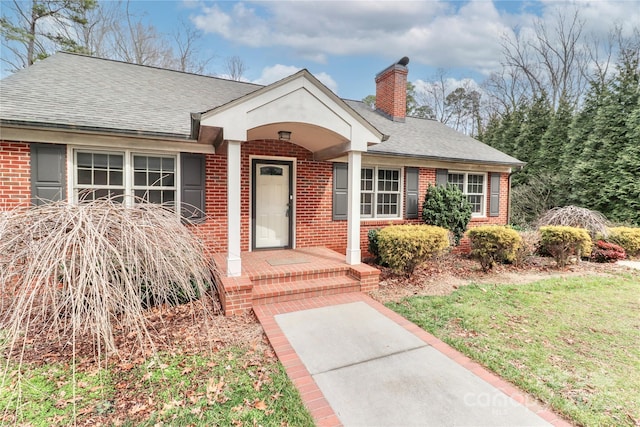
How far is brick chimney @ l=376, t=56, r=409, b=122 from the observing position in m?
10.5

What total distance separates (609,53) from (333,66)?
1647 centimetres

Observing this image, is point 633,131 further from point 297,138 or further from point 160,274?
point 160,274

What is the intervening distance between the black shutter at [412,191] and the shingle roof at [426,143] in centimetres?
57

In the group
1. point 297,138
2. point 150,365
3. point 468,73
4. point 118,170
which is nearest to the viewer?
point 150,365

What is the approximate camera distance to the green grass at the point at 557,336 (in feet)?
9.13

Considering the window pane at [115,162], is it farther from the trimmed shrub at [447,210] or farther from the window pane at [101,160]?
the trimmed shrub at [447,210]

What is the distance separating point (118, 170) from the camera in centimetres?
593

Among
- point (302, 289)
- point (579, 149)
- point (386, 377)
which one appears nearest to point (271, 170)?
point (302, 289)

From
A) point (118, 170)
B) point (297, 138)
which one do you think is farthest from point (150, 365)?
point (297, 138)

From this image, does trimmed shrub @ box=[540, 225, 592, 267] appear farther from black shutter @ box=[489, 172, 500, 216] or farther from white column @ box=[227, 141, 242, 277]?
white column @ box=[227, 141, 242, 277]

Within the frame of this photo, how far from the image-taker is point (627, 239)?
29.1 ft

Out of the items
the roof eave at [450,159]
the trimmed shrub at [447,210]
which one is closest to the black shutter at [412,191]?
the trimmed shrub at [447,210]

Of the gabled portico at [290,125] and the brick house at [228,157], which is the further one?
the brick house at [228,157]

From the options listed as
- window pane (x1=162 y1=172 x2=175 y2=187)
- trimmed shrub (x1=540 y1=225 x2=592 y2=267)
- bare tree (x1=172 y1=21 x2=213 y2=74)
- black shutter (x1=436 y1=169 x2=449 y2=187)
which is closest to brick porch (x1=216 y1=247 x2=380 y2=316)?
window pane (x1=162 y1=172 x2=175 y2=187)
